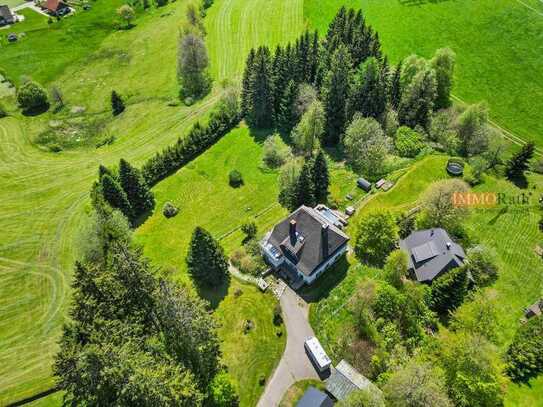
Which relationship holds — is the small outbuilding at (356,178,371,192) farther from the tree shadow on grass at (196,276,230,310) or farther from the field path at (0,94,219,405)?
the field path at (0,94,219,405)

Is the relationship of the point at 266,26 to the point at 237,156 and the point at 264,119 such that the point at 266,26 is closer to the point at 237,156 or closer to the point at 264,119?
the point at 264,119

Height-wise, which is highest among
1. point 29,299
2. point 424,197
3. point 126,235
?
point 424,197

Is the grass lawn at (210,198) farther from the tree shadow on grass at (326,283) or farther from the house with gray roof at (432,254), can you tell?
the house with gray roof at (432,254)

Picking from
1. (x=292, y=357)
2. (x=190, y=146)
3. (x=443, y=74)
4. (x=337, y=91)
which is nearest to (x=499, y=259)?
(x=292, y=357)

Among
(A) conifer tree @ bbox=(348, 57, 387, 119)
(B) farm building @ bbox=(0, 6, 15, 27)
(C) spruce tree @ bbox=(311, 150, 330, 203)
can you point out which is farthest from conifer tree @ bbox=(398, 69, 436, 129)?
(B) farm building @ bbox=(0, 6, 15, 27)

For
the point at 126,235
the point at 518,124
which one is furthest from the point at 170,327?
the point at 518,124
